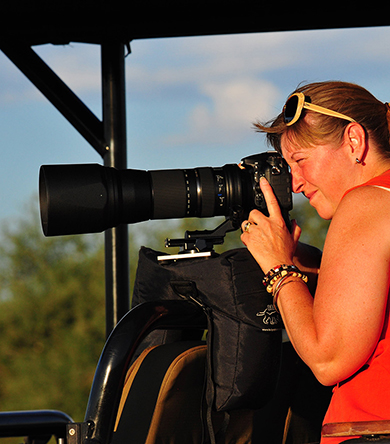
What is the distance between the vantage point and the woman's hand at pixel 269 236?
0.95 meters

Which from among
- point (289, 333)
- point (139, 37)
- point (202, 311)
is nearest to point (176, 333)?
point (202, 311)

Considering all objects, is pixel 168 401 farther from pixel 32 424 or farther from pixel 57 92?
pixel 57 92

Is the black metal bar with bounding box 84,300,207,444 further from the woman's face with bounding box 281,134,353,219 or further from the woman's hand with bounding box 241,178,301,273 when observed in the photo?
the woman's face with bounding box 281,134,353,219

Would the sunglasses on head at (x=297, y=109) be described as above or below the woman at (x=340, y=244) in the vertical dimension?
above

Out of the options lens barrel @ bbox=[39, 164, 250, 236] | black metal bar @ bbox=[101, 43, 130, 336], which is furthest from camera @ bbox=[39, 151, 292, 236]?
black metal bar @ bbox=[101, 43, 130, 336]

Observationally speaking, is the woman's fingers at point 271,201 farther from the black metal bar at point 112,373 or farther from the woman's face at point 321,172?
the black metal bar at point 112,373

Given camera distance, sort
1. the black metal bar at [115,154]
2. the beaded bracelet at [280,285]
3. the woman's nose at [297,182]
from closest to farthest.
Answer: the beaded bracelet at [280,285] < the woman's nose at [297,182] < the black metal bar at [115,154]

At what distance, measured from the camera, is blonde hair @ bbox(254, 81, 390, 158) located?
929 mm

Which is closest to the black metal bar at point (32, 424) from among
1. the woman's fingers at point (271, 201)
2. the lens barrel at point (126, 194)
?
the lens barrel at point (126, 194)

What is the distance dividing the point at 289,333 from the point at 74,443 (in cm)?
35

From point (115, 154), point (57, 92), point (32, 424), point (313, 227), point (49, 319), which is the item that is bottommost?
point (49, 319)

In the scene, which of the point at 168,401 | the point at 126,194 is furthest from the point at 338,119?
the point at 168,401

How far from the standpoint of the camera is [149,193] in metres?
1.08

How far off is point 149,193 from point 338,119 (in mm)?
368
